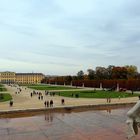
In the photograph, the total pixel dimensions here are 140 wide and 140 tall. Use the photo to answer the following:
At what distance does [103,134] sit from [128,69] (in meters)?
95.4

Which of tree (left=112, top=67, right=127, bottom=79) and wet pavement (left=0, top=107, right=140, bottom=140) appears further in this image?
tree (left=112, top=67, right=127, bottom=79)

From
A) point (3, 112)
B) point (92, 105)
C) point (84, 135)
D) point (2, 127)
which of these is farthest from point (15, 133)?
point (92, 105)

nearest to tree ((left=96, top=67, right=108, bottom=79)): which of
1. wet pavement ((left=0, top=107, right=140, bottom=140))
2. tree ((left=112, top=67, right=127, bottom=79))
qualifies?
tree ((left=112, top=67, right=127, bottom=79))

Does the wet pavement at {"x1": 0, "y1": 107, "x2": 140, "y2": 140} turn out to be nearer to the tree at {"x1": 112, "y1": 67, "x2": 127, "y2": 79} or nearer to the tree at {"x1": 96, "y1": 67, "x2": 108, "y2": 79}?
the tree at {"x1": 112, "y1": 67, "x2": 127, "y2": 79}

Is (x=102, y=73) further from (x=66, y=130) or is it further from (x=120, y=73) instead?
(x=66, y=130)

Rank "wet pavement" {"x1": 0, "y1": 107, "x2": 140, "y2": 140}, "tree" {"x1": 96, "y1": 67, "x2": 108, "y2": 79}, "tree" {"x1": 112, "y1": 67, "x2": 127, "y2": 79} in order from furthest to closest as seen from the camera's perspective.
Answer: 1. "tree" {"x1": 96, "y1": 67, "x2": 108, "y2": 79}
2. "tree" {"x1": 112, "y1": 67, "x2": 127, "y2": 79}
3. "wet pavement" {"x1": 0, "y1": 107, "x2": 140, "y2": 140}

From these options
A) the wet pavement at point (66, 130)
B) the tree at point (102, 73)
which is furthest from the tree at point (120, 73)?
the wet pavement at point (66, 130)

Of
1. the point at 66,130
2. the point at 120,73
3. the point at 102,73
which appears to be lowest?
the point at 66,130

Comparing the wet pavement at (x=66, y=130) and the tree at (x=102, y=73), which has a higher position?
the tree at (x=102, y=73)

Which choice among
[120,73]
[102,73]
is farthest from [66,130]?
[102,73]

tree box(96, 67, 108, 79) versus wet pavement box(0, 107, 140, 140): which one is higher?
tree box(96, 67, 108, 79)

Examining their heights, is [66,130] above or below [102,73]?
below

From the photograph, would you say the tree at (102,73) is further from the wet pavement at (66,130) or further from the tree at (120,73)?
the wet pavement at (66,130)

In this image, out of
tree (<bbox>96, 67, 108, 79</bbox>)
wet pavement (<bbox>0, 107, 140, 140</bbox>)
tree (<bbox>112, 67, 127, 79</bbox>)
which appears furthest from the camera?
tree (<bbox>96, 67, 108, 79</bbox>)
